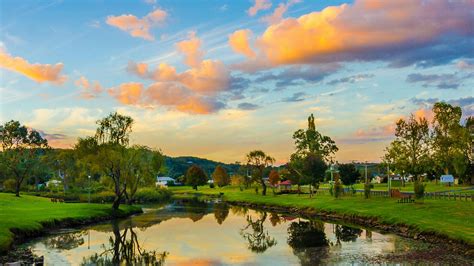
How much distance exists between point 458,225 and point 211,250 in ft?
77.4

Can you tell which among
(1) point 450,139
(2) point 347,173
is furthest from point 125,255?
(1) point 450,139

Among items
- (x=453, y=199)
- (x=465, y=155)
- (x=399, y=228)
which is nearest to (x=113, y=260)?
(x=399, y=228)

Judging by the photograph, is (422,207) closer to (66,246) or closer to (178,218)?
(178,218)

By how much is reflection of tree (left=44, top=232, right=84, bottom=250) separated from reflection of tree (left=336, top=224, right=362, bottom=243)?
Answer: 79.7ft

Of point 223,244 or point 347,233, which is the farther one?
point 347,233

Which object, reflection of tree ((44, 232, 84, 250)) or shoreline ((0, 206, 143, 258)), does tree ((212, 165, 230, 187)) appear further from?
reflection of tree ((44, 232, 84, 250))

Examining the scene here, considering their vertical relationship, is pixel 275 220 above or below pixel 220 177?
below

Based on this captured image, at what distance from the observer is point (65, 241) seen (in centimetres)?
4622

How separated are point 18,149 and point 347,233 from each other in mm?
90707

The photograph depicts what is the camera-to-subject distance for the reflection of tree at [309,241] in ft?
117

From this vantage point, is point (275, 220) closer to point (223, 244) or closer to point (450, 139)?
point (223, 244)

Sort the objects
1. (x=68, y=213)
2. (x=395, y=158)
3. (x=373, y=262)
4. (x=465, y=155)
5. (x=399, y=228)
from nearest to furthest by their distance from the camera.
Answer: (x=373, y=262) → (x=399, y=228) → (x=68, y=213) → (x=395, y=158) → (x=465, y=155)

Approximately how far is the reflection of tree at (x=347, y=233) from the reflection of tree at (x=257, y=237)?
21.5 ft

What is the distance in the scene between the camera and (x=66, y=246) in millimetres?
43000
